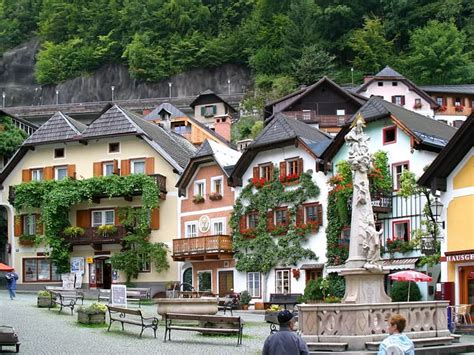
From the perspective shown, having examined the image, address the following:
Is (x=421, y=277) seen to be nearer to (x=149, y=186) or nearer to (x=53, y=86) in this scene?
(x=149, y=186)

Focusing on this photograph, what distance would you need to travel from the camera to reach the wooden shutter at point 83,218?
57781mm

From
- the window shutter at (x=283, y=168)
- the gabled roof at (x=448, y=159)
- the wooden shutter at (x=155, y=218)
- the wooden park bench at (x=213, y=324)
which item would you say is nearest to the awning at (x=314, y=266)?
the window shutter at (x=283, y=168)

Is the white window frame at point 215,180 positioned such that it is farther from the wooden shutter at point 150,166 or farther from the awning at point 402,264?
the awning at point 402,264

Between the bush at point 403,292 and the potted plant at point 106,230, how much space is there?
1908 cm

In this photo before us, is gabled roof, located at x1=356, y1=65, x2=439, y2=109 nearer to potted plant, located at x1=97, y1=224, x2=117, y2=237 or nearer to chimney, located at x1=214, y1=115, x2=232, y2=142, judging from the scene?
chimney, located at x1=214, y1=115, x2=232, y2=142

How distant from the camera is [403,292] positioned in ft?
136

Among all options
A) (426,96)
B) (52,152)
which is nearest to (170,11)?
(426,96)

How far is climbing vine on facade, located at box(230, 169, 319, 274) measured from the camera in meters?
48.2

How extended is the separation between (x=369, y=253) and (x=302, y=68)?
76306 millimetres

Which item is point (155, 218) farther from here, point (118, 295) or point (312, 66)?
point (312, 66)

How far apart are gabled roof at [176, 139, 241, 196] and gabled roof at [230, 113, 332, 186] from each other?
117 centimetres

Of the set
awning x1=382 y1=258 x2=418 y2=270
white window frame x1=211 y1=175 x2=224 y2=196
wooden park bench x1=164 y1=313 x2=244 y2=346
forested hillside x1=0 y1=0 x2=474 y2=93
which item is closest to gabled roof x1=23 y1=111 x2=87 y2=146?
white window frame x1=211 y1=175 x2=224 y2=196

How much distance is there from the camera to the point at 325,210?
155 feet

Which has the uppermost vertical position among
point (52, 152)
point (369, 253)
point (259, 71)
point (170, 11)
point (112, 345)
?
point (170, 11)
